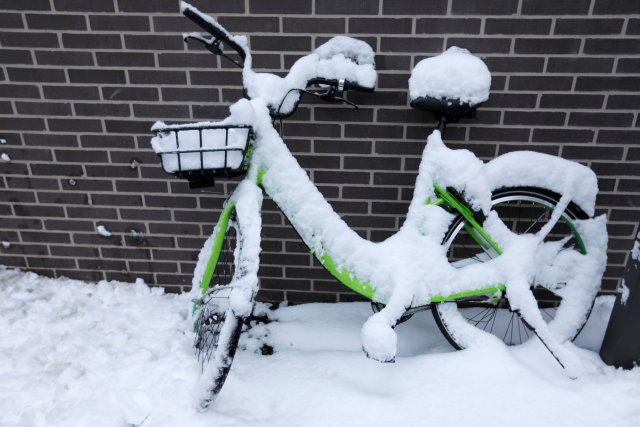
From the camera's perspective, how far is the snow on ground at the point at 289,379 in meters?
2.09

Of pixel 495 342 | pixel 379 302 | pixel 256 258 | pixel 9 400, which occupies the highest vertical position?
pixel 256 258

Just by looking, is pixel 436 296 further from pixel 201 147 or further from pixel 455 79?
pixel 201 147

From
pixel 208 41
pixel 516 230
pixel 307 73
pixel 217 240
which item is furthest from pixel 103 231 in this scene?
pixel 516 230

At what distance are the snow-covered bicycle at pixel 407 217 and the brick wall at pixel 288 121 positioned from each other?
318mm

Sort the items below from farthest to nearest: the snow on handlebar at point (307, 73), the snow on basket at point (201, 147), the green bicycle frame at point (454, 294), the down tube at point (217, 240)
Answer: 1. the green bicycle frame at point (454, 294)
2. the down tube at point (217, 240)
3. the snow on handlebar at point (307, 73)
4. the snow on basket at point (201, 147)

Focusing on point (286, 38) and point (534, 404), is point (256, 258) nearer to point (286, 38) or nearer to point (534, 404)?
point (286, 38)

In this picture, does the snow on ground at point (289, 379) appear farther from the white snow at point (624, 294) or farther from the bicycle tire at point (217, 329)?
the white snow at point (624, 294)

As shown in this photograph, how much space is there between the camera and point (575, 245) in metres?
2.75

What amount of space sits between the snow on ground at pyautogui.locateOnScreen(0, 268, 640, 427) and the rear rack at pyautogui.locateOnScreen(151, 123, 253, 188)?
38.4 inches

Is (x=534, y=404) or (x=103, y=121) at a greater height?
(x=103, y=121)

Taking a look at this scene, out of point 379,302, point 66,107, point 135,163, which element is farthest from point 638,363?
point 66,107

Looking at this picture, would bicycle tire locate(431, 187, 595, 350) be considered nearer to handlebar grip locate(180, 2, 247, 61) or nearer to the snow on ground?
the snow on ground

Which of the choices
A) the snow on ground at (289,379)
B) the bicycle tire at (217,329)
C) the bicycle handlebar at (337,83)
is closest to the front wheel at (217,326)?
the bicycle tire at (217,329)

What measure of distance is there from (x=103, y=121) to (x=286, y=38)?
1.13 metres
